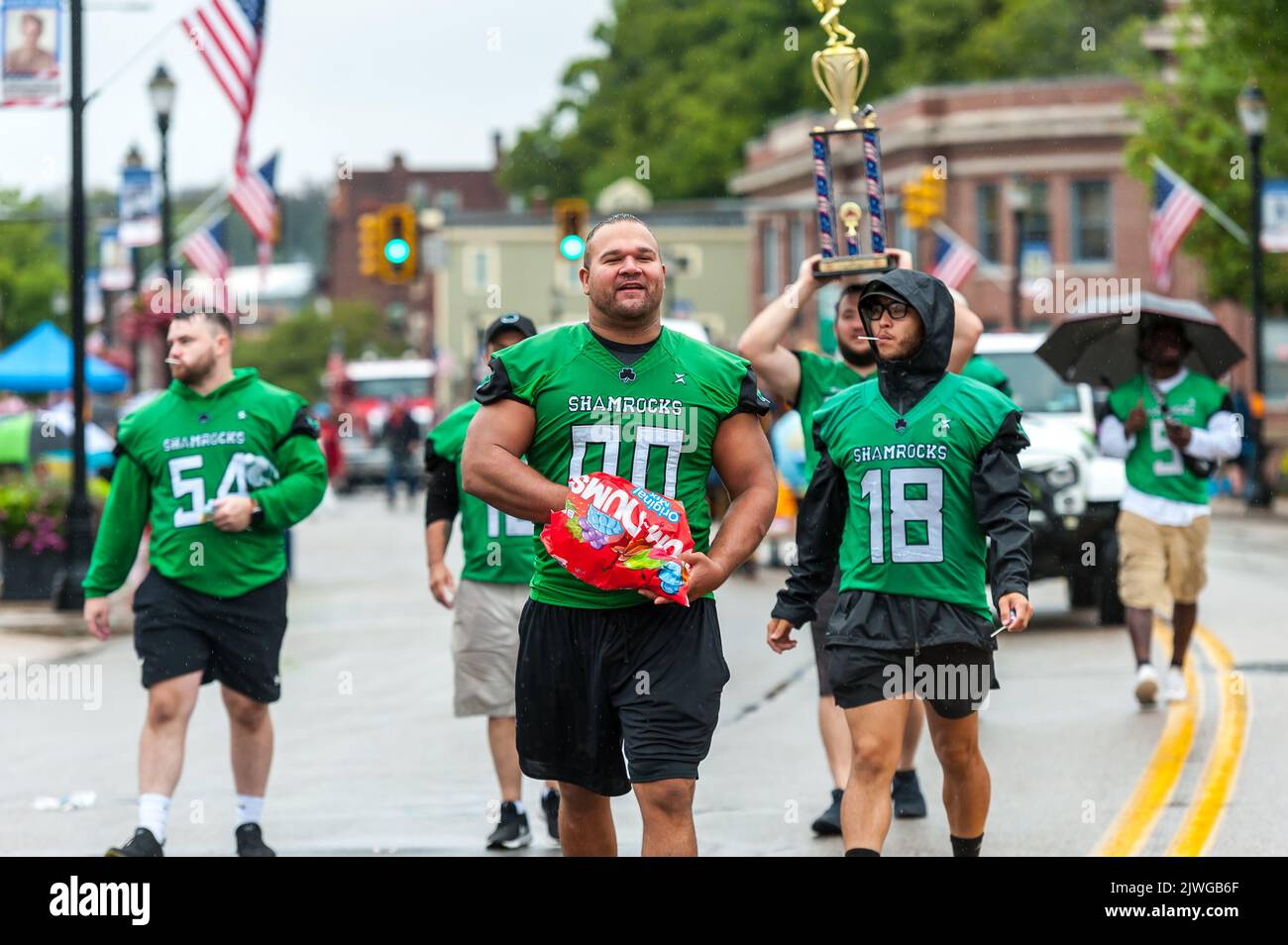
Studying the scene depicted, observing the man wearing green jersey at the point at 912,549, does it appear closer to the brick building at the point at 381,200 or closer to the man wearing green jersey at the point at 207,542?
the man wearing green jersey at the point at 207,542

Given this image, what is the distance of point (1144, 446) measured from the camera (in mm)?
11594

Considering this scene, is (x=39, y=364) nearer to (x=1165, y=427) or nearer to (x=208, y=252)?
(x=208, y=252)

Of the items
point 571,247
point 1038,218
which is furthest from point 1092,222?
point 571,247

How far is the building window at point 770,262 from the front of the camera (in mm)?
68250

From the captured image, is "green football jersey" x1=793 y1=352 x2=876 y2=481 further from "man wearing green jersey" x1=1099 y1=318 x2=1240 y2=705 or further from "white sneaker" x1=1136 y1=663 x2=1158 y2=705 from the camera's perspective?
"white sneaker" x1=1136 y1=663 x2=1158 y2=705

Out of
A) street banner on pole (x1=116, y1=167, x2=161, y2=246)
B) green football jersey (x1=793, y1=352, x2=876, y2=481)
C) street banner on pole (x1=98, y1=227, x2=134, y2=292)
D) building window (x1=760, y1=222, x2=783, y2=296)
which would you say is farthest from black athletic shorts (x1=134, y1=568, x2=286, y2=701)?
building window (x1=760, y1=222, x2=783, y2=296)

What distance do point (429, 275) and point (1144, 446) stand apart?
106 metres

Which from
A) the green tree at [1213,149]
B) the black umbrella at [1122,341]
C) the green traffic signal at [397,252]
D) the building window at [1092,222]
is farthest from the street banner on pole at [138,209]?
the building window at [1092,222]

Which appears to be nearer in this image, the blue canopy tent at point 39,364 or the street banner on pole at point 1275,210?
the blue canopy tent at point 39,364

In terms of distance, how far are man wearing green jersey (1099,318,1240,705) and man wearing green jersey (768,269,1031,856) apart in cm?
498

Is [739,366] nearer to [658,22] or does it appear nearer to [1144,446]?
[1144,446]

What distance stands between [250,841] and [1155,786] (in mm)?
3805

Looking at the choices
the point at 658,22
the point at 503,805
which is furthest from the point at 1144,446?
the point at 658,22

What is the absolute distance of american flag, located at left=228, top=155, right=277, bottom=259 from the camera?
96.9ft
